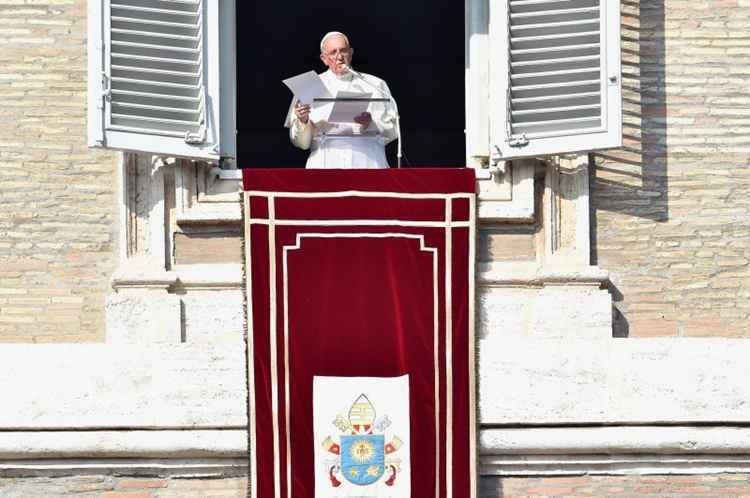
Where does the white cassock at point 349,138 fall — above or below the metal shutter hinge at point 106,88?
below

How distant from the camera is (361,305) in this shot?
12.9 metres

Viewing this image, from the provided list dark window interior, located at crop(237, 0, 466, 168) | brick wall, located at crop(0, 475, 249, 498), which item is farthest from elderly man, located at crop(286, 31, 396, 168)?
dark window interior, located at crop(237, 0, 466, 168)

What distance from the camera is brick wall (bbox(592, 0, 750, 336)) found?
13.3 m

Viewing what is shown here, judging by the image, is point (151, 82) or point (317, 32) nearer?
point (151, 82)

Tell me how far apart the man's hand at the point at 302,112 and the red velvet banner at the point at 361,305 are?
40cm

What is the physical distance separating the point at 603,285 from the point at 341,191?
1.30 metres

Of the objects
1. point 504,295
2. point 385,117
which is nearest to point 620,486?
point 504,295

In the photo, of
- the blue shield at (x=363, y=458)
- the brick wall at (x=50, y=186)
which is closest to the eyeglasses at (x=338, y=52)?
the brick wall at (x=50, y=186)

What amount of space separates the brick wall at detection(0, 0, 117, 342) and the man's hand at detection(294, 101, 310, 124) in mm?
903

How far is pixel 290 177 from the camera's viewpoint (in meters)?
13.0

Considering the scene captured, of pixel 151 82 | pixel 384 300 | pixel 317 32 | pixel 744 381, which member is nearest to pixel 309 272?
pixel 384 300

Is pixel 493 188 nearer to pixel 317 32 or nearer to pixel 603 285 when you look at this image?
pixel 603 285

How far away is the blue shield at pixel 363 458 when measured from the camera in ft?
41.8

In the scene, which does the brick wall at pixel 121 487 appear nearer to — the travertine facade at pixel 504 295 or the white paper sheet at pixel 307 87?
the travertine facade at pixel 504 295
